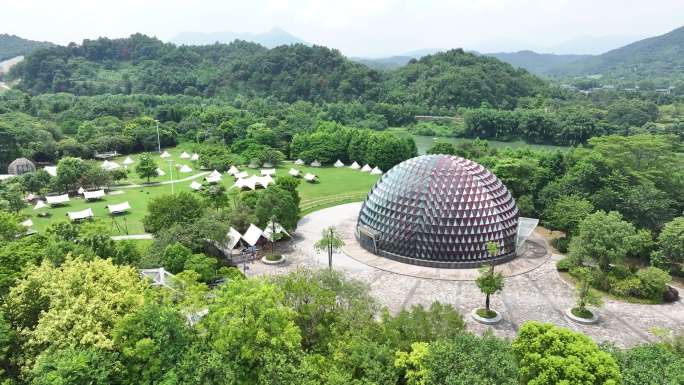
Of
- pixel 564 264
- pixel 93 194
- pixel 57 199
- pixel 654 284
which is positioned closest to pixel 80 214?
pixel 57 199

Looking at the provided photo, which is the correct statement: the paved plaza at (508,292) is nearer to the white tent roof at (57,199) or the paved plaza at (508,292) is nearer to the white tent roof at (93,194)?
the white tent roof at (93,194)

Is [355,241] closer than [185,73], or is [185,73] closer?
[355,241]

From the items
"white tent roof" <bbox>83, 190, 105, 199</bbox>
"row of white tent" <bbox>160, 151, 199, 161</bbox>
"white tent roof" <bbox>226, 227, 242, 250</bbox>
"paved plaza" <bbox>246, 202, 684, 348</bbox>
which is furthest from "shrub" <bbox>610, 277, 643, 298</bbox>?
"row of white tent" <bbox>160, 151, 199, 161</bbox>

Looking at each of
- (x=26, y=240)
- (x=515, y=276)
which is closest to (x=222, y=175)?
(x=26, y=240)

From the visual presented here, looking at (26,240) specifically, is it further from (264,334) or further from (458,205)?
(458,205)

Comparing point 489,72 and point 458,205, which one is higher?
point 489,72

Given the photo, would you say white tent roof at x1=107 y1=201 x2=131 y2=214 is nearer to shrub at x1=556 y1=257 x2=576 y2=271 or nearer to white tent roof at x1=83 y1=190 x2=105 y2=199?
white tent roof at x1=83 y1=190 x2=105 y2=199
